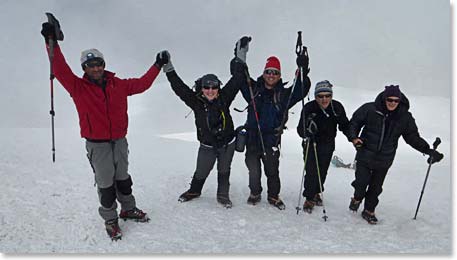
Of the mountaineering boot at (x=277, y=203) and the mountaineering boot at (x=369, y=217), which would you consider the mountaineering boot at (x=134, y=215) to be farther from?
the mountaineering boot at (x=369, y=217)

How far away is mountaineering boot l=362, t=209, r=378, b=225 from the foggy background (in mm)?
16599

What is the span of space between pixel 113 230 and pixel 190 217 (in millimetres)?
1072

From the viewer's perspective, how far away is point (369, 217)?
478cm

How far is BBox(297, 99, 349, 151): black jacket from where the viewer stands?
4.82 metres

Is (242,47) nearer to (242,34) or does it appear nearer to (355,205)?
(355,205)

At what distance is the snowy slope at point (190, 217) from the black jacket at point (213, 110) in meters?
1.08

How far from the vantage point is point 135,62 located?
80.6ft

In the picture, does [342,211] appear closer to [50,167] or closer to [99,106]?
[99,106]

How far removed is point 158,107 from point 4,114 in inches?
316

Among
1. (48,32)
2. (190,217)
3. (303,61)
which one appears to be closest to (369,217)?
(303,61)

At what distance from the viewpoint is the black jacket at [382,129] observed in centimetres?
447

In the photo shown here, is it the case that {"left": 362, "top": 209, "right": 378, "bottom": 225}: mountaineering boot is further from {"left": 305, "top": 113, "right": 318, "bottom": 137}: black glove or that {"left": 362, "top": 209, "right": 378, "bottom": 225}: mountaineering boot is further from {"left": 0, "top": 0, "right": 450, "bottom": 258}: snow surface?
{"left": 305, "top": 113, "right": 318, "bottom": 137}: black glove

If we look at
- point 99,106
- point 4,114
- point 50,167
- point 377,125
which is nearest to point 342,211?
point 377,125

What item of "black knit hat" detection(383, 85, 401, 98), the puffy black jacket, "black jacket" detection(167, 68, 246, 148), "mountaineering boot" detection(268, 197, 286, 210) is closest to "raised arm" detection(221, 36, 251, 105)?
"black jacket" detection(167, 68, 246, 148)
